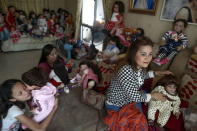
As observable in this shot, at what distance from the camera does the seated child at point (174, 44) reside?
A: 7.06ft

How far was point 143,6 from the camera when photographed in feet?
9.34

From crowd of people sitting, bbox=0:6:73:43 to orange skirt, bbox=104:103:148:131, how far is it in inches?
146

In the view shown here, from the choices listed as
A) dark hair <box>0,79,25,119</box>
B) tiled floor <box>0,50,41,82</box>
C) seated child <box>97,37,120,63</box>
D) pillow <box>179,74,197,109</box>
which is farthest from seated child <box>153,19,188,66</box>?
tiled floor <box>0,50,41,82</box>

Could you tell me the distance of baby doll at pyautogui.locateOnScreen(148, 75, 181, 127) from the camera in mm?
1552

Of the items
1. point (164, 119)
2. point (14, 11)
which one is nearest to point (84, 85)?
point (164, 119)

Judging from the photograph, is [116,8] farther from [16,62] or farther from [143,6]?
[16,62]

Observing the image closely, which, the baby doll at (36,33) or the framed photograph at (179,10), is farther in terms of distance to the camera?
the baby doll at (36,33)

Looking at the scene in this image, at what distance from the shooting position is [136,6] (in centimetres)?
298

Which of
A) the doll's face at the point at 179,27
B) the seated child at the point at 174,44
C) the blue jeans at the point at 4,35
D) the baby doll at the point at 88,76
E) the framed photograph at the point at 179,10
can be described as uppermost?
the framed photograph at the point at 179,10

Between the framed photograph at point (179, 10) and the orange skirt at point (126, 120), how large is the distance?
65.4 inches

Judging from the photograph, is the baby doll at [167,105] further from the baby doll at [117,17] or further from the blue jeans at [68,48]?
Answer: the blue jeans at [68,48]

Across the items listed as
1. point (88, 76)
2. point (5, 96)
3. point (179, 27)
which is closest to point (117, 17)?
point (179, 27)

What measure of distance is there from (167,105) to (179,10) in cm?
150

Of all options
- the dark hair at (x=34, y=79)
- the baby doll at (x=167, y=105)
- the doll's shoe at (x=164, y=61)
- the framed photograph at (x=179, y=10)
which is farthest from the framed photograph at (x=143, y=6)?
the dark hair at (x=34, y=79)
